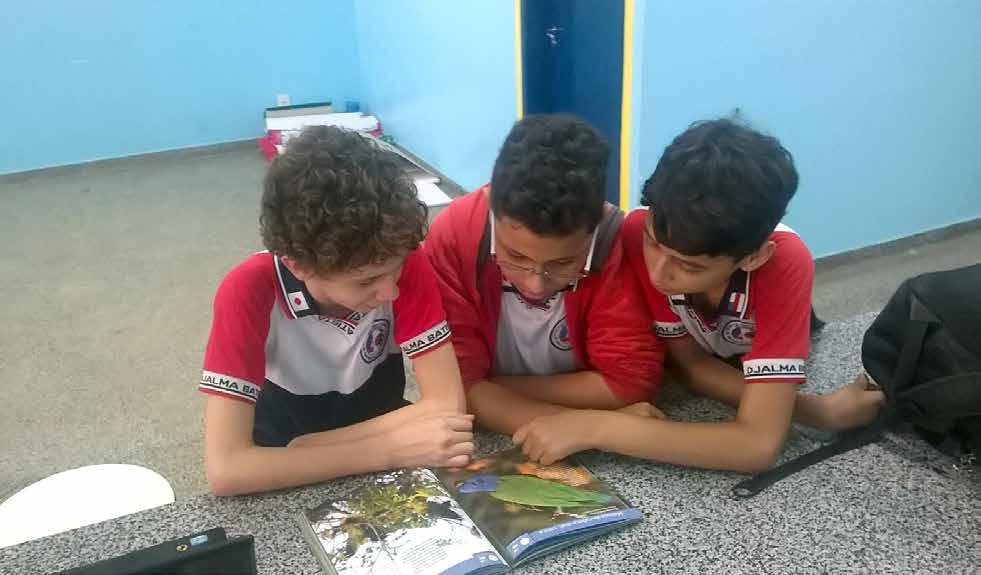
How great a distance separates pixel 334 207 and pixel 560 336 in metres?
0.41

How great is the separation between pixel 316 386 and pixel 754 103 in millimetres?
1653

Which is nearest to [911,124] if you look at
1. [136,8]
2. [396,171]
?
[396,171]

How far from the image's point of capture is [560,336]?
1.10m

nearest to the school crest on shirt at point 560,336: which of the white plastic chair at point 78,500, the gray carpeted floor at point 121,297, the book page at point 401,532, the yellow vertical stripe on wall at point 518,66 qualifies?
the book page at point 401,532

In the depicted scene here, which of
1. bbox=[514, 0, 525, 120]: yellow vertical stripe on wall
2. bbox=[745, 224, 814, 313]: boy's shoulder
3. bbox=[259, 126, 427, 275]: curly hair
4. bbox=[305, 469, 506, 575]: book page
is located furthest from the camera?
bbox=[514, 0, 525, 120]: yellow vertical stripe on wall

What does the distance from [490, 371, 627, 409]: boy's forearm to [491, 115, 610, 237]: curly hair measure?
0.25 m

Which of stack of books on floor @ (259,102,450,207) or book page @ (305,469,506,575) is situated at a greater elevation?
book page @ (305,469,506,575)

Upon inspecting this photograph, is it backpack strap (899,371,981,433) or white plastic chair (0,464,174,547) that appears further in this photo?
white plastic chair (0,464,174,547)

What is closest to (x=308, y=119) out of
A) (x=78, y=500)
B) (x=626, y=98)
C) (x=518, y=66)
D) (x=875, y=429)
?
(x=518, y=66)

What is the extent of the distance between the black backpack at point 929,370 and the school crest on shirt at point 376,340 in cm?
53

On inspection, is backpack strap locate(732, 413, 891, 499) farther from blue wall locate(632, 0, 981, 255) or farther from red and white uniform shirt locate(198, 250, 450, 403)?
blue wall locate(632, 0, 981, 255)

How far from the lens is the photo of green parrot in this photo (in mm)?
826

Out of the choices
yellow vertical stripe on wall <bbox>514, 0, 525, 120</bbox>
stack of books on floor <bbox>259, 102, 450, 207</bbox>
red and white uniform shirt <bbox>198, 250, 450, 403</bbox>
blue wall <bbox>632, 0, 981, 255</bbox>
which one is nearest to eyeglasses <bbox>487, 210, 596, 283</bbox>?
red and white uniform shirt <bbox>198, 250, 450, 403</bbox>

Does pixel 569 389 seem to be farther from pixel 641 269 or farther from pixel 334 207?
pixel 334 207
